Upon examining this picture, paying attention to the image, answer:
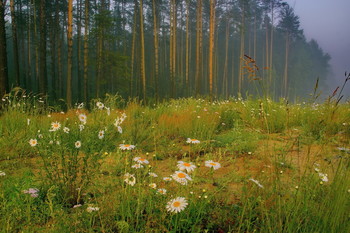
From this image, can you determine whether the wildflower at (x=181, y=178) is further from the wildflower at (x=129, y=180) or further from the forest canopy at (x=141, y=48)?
the forest canopy at (x=141, y=48)

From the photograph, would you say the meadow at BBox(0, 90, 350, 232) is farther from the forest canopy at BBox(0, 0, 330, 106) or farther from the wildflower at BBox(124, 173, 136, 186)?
the forest canopy at BBox(0, 0, 330, 106)

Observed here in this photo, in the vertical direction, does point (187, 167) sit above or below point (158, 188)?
above

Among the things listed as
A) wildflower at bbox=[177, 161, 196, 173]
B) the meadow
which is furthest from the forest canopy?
wildflower at bbox=[177, 161, 196, 173]

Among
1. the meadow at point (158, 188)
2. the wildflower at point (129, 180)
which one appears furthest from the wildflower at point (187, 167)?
the wildflower at point (129, 180)

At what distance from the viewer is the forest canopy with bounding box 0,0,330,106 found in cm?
1494

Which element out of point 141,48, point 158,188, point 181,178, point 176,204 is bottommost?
point 158,188

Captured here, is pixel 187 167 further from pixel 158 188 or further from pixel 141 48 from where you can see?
pixel 141 48

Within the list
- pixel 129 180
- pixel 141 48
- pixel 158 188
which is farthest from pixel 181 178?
pixel 141 48

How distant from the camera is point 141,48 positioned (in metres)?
16.8

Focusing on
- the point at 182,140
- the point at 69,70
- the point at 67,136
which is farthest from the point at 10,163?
the point at 69,70

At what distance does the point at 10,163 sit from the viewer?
3094mm

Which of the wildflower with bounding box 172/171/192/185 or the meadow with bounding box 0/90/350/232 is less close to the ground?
the wildflower with bounding box 172/171/192/185

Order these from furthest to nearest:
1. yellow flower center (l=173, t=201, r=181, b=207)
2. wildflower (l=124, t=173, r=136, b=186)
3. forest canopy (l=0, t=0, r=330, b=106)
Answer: forest canopy (l=0, t=0, r=330, b=106) → wildflower (l=124, t=173, r=136, b=186) → yellow flower center (l=173, t=201, r=181, b=207)

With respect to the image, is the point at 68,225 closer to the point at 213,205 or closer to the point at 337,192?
the point at 213,205
